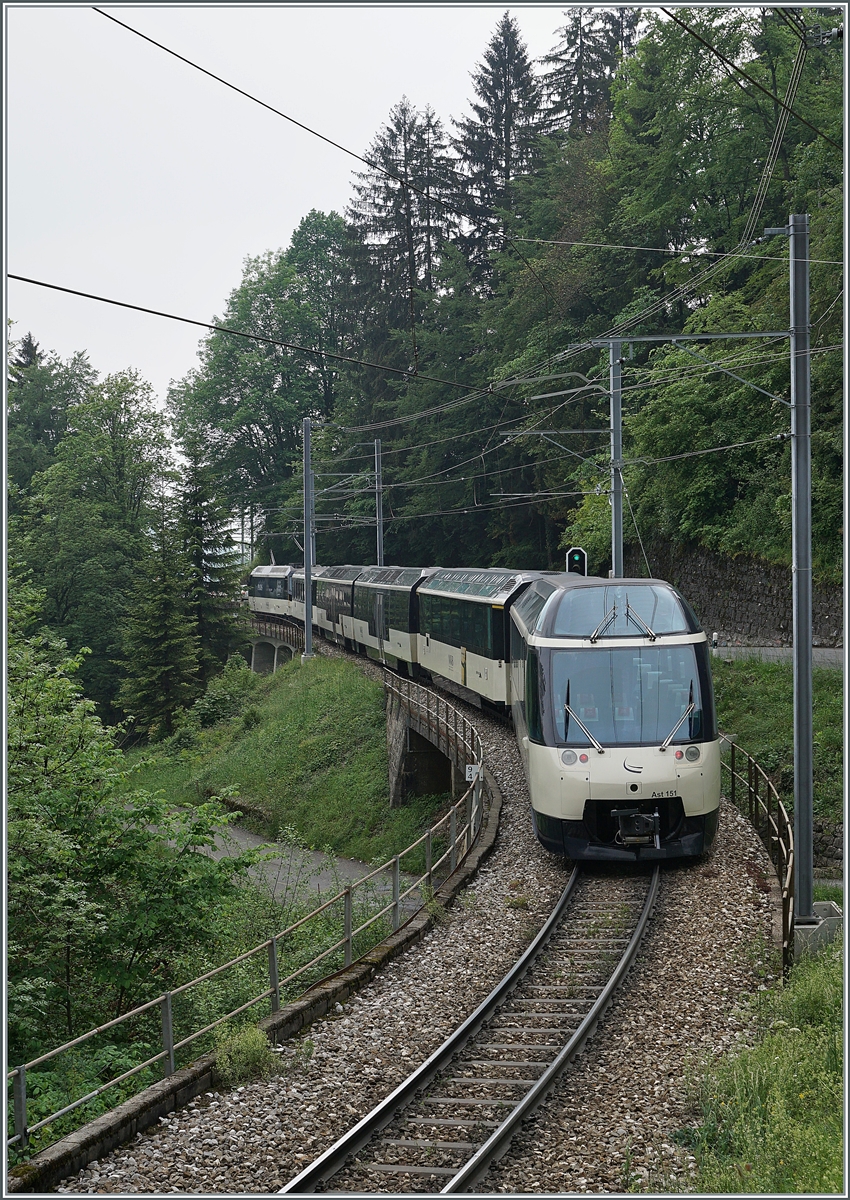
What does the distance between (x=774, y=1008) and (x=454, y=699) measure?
20.2 m

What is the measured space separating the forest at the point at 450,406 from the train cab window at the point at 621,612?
264 cm

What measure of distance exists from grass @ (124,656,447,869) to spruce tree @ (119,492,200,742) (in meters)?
1.96

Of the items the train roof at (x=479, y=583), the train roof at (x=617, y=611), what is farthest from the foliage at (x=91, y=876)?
the train roof at (x=479, y=583)

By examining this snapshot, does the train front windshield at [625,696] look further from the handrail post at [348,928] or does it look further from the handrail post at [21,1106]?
the handrail post at [21,1106]

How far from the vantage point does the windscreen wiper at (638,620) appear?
12812 mm

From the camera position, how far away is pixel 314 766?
3403 centimetres

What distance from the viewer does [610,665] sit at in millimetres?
12734

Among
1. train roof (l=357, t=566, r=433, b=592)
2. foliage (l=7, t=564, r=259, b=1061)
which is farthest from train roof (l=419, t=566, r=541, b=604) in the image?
foliage (l=7, t=564, r=259, b=1061)

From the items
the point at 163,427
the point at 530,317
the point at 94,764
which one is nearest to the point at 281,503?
the point at 163,427

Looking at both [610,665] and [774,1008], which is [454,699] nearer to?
[610,665]

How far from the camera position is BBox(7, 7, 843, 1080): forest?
552 inches

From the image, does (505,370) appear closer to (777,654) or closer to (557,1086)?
(777,654)

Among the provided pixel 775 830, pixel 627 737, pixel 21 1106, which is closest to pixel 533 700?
pixel 627 737

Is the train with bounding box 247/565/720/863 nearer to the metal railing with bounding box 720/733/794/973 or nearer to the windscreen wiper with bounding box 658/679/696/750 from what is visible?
the windscreen wiper with bounding box 658/679/696/750
